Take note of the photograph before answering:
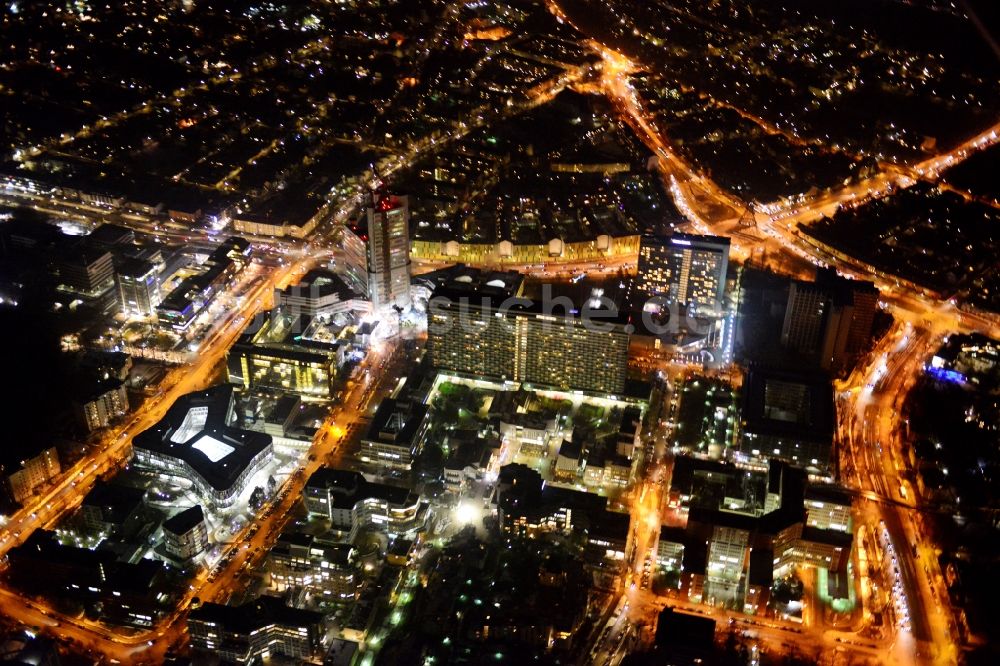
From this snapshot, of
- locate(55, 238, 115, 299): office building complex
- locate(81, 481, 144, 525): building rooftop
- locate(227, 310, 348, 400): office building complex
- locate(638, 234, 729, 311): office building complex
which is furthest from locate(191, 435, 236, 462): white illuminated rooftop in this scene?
locate(638, 234, 729, 311): office building complex

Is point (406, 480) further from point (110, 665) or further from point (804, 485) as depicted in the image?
point (804, 485)

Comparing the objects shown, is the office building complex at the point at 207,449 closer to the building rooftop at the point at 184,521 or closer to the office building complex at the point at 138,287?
the building rooftop at the point at 184,521

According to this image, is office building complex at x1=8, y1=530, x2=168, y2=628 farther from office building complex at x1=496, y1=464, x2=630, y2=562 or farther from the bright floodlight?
office building complex at x1=496, y1=464, x2=630, y2=562

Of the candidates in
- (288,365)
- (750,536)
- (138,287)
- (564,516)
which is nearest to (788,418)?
(750,536)

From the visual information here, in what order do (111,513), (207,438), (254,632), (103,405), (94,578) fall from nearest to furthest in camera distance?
(254,632) < (94,578) < (111,513) < (207,438) < (103,405)

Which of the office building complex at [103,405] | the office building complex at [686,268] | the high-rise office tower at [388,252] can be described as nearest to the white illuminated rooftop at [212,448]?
the office building complex at [103,405]

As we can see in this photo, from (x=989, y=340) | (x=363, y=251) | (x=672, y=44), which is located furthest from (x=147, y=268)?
(x=672, y=44)

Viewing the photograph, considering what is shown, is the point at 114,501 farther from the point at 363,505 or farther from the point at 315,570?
the point at 363,505
